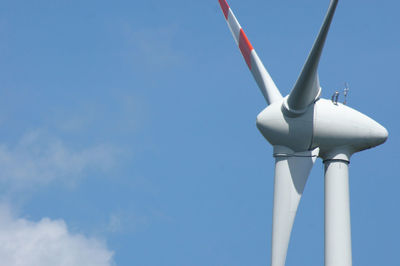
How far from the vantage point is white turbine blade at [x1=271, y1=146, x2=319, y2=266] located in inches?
971

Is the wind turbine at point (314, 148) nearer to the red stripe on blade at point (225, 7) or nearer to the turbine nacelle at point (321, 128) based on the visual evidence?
the turbine nacelle at point (321, 128)

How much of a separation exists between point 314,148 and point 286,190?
1.44 meters

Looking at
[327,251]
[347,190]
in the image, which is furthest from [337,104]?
[327,251]

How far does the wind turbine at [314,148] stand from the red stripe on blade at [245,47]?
7.76 ft

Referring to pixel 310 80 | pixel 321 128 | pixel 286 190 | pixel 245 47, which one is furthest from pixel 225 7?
pixel 286 190

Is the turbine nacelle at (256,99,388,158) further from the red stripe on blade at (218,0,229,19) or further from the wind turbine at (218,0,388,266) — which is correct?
the red stripe on blade at (218,0,229,19)

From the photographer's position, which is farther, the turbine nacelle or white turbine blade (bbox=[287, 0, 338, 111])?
the turbine nacelle

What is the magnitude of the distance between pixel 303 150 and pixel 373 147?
2.14m

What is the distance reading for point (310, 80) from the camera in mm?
23922

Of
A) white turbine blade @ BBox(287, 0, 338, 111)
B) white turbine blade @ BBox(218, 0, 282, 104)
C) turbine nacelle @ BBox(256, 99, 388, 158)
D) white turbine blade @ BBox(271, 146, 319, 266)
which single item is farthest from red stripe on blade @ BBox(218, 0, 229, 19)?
white turbine blade @ BBox(271, 146, 319, 266)

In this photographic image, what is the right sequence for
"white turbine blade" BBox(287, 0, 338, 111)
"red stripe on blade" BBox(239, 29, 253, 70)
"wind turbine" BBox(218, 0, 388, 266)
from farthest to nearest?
1. "red stripe on blade" BBox(239, 29, 253, 70)
2. "wind turbine" BBox(218, 0, 388, 266)
3. "white turbine blade" BBox(287, 0, 338, 111)

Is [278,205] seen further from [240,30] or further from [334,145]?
[240,30]

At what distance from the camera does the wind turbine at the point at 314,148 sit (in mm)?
24328

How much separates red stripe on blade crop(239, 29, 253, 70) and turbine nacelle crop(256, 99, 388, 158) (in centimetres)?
256
